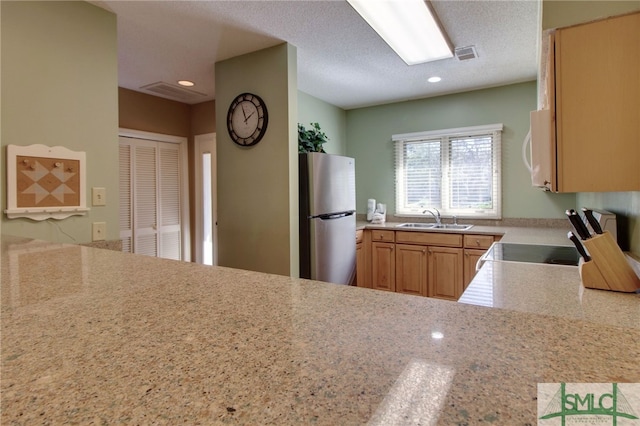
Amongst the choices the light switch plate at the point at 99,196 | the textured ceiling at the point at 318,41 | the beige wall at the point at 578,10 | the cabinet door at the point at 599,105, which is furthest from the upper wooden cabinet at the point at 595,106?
the light switch plate at the point at 99,196

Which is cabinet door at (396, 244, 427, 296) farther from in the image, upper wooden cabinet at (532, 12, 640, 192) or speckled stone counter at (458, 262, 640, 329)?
upper wooden cabinet at (532, 12, 640, 192)

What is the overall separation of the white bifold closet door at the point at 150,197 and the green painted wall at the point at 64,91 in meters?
1.74

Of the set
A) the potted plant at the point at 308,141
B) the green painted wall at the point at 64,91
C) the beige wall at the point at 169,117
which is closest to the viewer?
the green painted wall at the point at 64,91

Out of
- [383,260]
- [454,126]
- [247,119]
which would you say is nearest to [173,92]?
[247,119]

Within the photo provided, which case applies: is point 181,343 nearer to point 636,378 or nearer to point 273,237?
point 636,378

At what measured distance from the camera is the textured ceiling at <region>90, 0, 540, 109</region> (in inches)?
86.7

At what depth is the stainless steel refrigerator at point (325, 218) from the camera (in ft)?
9.65

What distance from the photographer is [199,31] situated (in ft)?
8.15

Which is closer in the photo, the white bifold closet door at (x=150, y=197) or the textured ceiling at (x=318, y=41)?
the textured ceiling at (x=318, y=41)

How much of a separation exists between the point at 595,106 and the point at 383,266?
2.81 m

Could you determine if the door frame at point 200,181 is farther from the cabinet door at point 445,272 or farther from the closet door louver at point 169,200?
the cabinet door at point 445,272

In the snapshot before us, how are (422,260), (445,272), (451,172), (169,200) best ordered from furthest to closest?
(169,200)
(451,172)
(422,260)
(445,272)

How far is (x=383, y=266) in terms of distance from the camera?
3885mm

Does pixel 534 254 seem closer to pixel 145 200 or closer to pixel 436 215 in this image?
pixel 436 215
